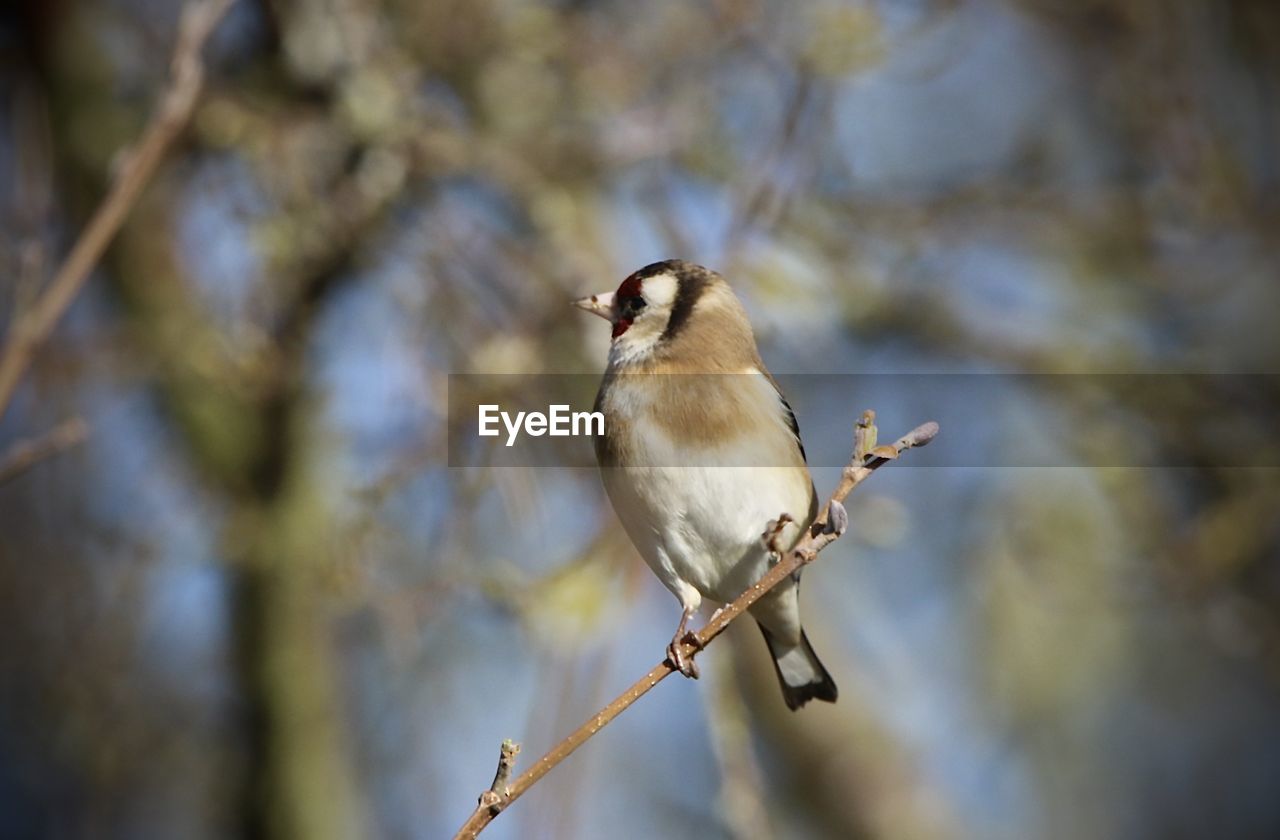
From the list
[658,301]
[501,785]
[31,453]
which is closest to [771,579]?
[501,785]

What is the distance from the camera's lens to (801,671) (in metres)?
2.98

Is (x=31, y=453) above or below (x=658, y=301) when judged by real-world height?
below

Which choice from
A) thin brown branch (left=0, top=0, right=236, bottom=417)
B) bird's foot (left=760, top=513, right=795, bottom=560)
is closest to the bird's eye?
bird's foot (left=760, top=513, right=795, bottom=560)

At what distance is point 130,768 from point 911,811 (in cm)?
335

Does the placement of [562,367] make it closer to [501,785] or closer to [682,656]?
[682,656]

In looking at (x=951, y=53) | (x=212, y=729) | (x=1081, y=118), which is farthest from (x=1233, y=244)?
(x=212, y=729)

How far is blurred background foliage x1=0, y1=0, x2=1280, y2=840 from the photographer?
431cm

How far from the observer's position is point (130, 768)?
5.84m

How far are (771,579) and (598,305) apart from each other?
0.91 m

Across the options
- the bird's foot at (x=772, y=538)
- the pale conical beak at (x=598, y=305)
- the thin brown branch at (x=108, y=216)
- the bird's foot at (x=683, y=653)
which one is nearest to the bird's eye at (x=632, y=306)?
the pale conical beak at (x=598, y=305)

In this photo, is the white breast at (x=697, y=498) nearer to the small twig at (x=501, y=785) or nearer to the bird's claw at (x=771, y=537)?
the bird's claw at (x=771, y=537)

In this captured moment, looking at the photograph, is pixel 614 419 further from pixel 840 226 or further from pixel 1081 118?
pixel 1081 118

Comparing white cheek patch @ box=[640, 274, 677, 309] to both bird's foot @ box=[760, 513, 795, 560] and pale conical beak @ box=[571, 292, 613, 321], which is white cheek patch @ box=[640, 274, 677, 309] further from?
bird's foot @ box=[760, 513, 795, 560]

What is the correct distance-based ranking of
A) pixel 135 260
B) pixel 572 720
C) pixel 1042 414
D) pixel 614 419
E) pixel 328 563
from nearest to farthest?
1. pixel 614 419
2. pixel 572 720
3. pixel 328 563
4. pixel 1042 414
5. pixel 135 260
